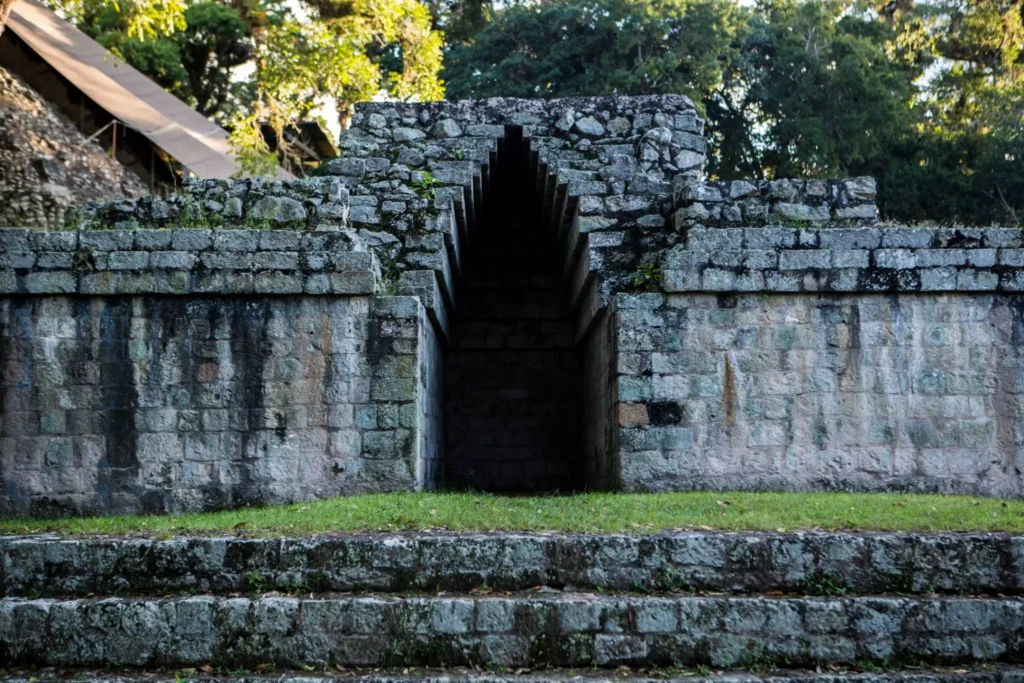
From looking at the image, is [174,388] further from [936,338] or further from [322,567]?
[936,338]

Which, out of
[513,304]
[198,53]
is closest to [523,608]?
[513,304]

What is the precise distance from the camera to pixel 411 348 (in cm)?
952

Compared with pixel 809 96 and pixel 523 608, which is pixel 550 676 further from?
pixel 809 96

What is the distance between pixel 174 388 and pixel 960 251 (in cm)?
818

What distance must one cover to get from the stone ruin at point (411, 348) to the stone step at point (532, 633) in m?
3.01

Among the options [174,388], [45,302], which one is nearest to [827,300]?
[174,388]

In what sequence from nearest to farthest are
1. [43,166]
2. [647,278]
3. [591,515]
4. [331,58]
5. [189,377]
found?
[591,515], [189,377], [647,278], [43,166], [331,58]

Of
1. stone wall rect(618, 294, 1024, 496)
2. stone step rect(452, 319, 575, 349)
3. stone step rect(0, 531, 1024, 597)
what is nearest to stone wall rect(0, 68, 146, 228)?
stone step rect(452, 319, 575, 349)

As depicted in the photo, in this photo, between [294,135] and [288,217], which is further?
[294,135]

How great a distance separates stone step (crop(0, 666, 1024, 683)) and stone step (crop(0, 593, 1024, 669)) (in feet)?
0.31

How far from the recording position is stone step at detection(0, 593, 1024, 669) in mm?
6023

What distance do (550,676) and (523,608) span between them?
1.51 ft

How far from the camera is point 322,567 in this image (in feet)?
21.1

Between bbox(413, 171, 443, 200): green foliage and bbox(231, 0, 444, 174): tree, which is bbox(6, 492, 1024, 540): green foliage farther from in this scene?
bbox(231, 0, 444, 174): tree
